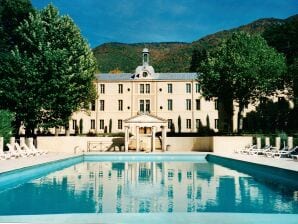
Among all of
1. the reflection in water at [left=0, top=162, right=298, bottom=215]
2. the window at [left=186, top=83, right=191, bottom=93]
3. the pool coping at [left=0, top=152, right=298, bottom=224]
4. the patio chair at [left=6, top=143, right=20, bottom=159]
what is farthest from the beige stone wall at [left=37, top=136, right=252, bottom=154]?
the pool coping at [left=0, top=152, right=298, bottom=224]

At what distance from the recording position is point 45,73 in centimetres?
2866

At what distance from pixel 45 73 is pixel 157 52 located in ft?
362

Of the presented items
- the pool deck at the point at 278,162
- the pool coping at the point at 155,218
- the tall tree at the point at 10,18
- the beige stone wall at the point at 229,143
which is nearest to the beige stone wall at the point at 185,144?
the beige stone wall at the point at 229,143

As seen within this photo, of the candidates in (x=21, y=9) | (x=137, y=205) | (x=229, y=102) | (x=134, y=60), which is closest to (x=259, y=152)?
(x=229, y=102)

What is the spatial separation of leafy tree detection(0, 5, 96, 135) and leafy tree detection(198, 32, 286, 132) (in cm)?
1347

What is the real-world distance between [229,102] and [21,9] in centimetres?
2282

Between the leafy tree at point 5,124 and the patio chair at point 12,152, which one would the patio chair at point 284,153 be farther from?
the leafy tree at point 5,124

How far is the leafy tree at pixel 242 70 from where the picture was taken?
36469mm

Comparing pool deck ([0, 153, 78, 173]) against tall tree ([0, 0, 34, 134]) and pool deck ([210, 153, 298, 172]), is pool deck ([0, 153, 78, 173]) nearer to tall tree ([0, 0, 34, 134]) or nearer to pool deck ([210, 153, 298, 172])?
pool deck ([210, 153, 298, 172])

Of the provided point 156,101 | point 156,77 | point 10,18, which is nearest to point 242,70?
point 156,101

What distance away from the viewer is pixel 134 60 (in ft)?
421

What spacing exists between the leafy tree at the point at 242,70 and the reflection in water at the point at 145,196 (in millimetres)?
22809

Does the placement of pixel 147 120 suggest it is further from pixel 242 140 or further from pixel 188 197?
pixel 188 197

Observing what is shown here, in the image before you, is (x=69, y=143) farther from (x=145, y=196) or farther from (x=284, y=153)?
(x=145, y=196)
